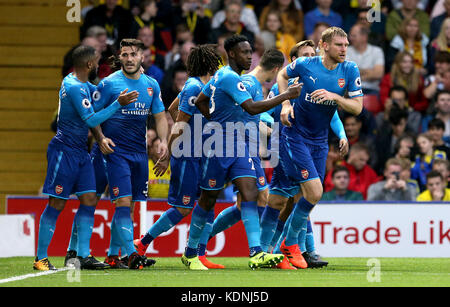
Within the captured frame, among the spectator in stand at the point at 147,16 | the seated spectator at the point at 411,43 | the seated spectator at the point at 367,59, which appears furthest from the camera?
the seated spectator at the point at 411,43

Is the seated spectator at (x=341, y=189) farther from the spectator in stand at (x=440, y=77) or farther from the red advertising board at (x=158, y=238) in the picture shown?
the spectator in stand at (x=440, y=77)

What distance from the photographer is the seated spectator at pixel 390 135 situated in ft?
46.9

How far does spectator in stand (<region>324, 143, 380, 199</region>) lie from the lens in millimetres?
13586

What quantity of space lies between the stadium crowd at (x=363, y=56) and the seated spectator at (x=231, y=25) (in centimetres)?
2

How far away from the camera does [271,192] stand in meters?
10.1

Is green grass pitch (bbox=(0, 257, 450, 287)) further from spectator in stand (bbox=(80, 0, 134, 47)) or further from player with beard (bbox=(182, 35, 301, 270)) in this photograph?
spectator in stand (bbox=(80, 0, 134, 47))

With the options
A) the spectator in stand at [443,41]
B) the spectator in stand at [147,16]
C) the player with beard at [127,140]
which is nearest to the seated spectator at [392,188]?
the spectator in stand at [443,41]

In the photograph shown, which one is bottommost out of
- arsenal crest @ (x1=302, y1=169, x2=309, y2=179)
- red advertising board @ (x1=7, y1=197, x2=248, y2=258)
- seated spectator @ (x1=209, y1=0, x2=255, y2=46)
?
red advertising board @ (x1=7, y1=197, x2=248, y2=258)

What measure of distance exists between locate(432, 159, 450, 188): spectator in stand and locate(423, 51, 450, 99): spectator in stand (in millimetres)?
1770

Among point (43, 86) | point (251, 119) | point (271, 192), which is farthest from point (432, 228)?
point (43, 86)

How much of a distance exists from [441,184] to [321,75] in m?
4.28

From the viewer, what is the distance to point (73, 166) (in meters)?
9.48

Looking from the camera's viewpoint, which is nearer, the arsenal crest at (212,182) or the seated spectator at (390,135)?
the arsenal crest at (212,182)

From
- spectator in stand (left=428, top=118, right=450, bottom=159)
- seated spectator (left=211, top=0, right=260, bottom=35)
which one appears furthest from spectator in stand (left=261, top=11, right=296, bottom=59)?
spectator in stand (left=428, top=118, right=450, bottom=159)
